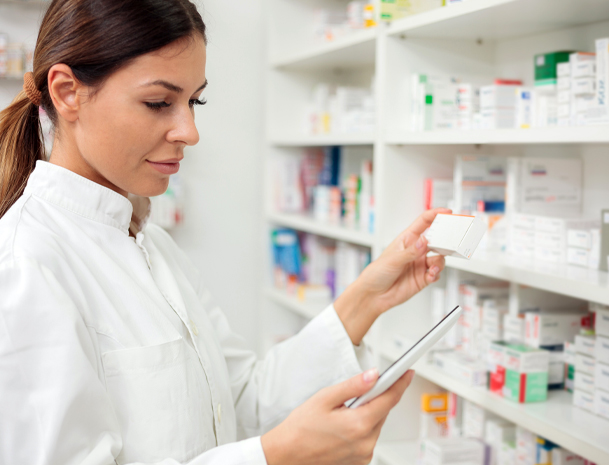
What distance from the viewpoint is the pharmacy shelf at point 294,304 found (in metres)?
2.46

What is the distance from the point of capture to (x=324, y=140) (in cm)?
236

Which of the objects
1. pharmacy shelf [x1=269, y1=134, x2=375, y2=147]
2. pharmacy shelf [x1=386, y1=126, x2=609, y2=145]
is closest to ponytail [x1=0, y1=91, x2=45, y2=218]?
pharmacy shelf [x1=386, y1=126, x2=609, y2=145]

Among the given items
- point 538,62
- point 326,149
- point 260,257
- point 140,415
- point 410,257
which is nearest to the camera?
point 140,415

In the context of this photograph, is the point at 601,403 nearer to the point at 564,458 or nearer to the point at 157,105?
the point at 564,458

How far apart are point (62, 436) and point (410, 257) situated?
2.44 ft

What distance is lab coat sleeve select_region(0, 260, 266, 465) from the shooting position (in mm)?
799

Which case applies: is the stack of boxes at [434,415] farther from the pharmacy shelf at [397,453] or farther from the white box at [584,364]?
the white box at [584,364]

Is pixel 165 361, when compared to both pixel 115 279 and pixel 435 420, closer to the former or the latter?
pixel 115 279

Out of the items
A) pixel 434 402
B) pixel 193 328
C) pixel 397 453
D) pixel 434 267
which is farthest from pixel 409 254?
pixel 397 453

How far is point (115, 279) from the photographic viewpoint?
979mm

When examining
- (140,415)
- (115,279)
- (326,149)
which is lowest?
(140,415)

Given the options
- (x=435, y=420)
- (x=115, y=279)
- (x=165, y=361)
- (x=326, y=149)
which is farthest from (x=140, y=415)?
(x=326, y=149)

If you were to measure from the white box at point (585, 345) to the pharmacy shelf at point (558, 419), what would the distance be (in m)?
0.14

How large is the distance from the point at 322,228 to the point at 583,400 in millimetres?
1195
